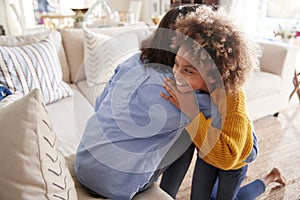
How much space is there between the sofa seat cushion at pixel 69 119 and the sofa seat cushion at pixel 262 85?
1288mm

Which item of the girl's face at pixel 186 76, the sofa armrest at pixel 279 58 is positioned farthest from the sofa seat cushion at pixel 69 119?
the sofa armrest at pixel 279 58

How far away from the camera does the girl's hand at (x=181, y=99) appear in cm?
75

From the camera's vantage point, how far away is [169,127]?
0.75 meters

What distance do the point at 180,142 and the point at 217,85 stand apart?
25 centimetres

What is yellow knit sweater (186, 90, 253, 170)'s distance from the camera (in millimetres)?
804

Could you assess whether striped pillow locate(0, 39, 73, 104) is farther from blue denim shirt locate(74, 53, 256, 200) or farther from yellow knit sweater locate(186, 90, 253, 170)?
yellow knit sweater locate(186, 90, 253, 170)

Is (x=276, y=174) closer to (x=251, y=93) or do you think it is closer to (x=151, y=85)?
(x=251, y=93)

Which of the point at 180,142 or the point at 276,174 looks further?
the point at 276,174

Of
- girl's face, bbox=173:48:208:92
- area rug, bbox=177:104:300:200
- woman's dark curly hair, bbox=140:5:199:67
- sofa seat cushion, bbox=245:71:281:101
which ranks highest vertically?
woman's dark curly hair, bbox=140:5:199:67

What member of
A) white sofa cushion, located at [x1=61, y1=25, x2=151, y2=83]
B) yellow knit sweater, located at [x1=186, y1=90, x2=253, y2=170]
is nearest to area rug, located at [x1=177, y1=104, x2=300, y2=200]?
yellow knit sweater, located at [x1=186, y1=90, x2=253, y2=170]

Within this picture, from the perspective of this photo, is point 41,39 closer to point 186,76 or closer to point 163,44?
point 163,44

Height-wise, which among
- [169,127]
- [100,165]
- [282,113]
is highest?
[169,127]

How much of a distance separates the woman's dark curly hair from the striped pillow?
832 millimetres

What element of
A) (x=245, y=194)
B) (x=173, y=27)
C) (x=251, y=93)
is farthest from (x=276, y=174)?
(x=173, y=27)
